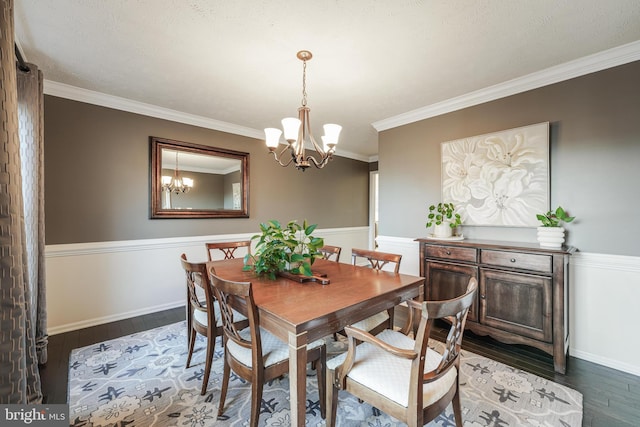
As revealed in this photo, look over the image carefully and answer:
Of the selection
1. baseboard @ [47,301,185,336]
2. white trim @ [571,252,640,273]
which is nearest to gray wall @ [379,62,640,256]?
white trim @ [571,252,640,273]

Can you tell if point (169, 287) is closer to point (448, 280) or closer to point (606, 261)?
point (448, 280)

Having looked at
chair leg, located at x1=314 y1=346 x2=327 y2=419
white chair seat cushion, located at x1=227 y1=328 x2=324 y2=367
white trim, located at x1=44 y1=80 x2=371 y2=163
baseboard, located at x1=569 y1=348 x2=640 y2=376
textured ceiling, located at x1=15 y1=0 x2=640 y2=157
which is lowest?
baseboard, located at x1=569 y1=348 x2=640 y2=376

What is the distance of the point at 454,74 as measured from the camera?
8.20 feet

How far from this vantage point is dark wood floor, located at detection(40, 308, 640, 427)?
170cm

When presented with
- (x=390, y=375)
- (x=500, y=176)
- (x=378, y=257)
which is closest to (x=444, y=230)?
(x=500, y=176)

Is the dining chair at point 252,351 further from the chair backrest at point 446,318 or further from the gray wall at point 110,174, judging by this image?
the gray wall at point 110,174

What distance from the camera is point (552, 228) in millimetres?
2262

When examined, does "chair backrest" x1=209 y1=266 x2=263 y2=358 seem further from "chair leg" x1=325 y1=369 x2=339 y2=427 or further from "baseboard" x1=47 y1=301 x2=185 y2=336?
"baseboard" x1=47 y1=301 x2=185 y2=336

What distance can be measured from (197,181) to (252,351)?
2.87 meters

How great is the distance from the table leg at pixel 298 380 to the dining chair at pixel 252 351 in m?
0.23

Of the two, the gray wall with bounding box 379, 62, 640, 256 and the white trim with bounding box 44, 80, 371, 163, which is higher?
the white trim with bounding box 44, 80, 371, 163

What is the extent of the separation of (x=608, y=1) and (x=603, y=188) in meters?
1.36

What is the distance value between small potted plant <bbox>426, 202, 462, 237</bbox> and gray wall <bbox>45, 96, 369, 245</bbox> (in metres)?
2.51

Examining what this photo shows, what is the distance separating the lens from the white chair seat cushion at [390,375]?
1205 mm
